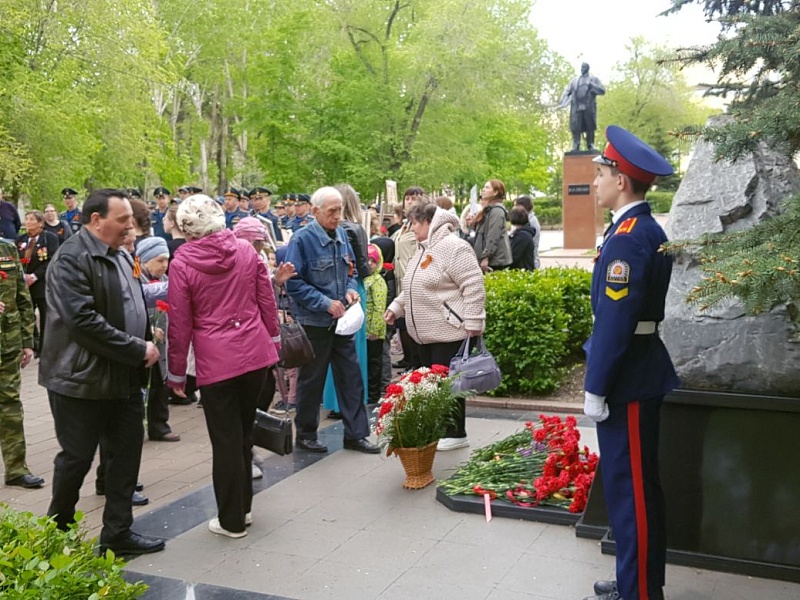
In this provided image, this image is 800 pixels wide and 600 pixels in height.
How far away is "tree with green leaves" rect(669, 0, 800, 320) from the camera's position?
3.22m

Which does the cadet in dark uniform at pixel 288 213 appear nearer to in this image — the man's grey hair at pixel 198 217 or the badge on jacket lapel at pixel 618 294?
the man's grey hair at pixel 198 217

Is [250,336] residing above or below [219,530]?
above

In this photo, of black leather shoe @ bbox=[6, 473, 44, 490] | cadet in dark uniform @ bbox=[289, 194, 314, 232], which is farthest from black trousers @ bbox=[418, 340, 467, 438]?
cadet in dark uniform @ bbox=[289, 194, 314, 232]

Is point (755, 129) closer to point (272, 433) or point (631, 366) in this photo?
point (631, 366)

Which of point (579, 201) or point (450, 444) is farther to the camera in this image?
point (579, 201)

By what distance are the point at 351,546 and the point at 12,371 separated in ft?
10.0

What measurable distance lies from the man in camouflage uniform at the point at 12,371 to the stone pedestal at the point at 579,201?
2112cm

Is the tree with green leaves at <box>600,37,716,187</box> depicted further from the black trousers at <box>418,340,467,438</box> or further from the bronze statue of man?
the black trousers at <box>418,340,467,438</box>

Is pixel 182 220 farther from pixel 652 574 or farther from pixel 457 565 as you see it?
pixel 652 574

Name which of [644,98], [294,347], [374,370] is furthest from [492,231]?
[644,98]

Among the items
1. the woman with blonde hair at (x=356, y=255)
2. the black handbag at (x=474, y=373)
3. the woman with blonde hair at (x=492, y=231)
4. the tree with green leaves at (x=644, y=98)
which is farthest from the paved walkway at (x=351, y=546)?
the tree with green leaves at (x=644, y=98)

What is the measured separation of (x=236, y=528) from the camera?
17.3 feet

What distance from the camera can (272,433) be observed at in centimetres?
576

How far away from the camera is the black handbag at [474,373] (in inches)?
250
